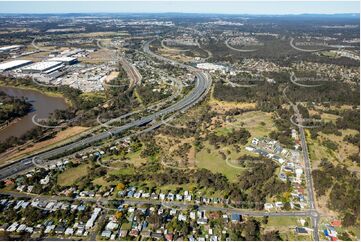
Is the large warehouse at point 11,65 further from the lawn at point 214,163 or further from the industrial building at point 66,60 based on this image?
the lawn at point 214,163

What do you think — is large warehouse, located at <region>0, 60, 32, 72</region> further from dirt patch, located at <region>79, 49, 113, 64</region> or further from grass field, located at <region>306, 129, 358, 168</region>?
grass field, located at <region>306, 129, 358, 168</region>

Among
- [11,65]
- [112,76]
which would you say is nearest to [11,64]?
[11,65]

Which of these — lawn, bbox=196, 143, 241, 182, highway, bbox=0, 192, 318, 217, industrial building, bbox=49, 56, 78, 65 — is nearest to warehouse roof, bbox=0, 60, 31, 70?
industrial building, bbox=49, 56, 78, 65

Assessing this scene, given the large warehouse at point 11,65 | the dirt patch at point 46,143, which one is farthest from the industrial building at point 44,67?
the dirt patch at point 46,143

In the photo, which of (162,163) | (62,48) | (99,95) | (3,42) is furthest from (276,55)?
(3,42)

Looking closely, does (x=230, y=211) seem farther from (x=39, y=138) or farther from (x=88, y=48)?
(x=88, y=48)

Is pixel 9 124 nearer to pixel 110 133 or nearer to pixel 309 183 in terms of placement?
pixel 110 133
